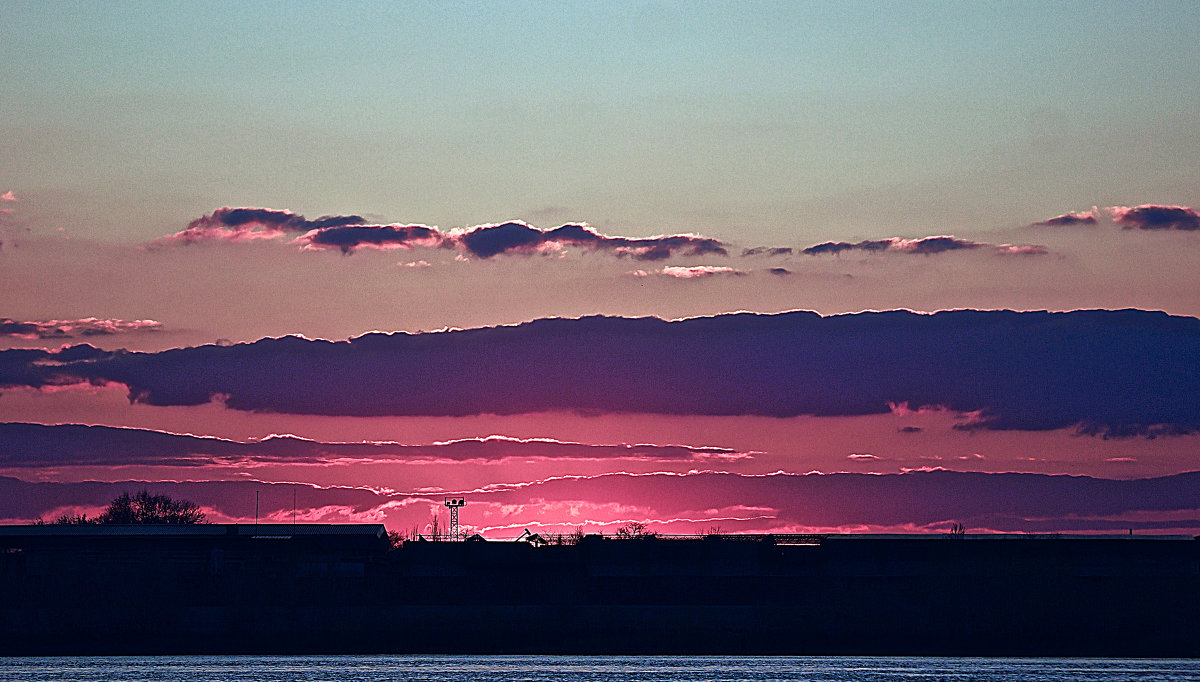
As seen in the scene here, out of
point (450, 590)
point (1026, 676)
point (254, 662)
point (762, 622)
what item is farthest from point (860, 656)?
Result: point (254, 662)

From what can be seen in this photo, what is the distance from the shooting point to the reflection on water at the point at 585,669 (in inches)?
4572

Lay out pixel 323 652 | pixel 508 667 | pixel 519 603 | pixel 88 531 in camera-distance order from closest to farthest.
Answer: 1. pixel 508 667
2. pixel 323 652
3. pixel 519 603
4. pixel 88 531

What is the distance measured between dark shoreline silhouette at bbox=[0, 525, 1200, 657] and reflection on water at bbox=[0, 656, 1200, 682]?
185 centimetres

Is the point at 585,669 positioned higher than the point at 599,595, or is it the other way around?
the point at 599,595

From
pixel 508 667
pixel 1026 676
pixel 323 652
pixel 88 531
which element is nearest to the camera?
pixel 1026 676

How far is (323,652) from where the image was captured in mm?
139125

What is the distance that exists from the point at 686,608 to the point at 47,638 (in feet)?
172

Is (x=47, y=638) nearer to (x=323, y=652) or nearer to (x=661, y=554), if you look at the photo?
(x=323, y=652)

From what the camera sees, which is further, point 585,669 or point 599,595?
point 599,595

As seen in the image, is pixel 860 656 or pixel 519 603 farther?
pixel 519 603

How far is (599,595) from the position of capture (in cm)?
15000

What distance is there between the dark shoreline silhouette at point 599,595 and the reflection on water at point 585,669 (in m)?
1.85

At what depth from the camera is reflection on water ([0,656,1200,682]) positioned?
116 meters

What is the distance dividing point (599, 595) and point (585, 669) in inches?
905
